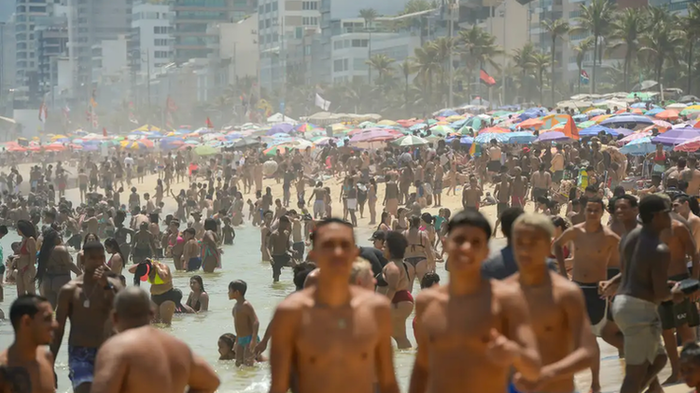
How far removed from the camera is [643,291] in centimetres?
627

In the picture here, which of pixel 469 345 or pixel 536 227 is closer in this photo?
pixel 469 345

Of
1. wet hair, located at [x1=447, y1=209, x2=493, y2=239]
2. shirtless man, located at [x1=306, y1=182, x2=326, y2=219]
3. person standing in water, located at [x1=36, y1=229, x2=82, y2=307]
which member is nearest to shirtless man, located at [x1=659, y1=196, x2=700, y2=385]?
wet hair, located at [x1=447, y1=209, x2=493, y2=239]

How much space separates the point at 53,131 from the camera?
17012 centimetres

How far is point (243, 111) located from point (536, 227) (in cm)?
10393

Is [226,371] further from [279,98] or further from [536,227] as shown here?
[279,98]

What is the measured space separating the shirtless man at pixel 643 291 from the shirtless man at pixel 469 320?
2.41 metres

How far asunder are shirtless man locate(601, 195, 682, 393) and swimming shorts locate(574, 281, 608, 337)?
1147 mm

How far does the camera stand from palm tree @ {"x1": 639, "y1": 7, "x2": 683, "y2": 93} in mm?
56594

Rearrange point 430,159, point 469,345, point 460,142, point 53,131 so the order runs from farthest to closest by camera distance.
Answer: point 53,131, point 460,142, point 430,159, point 469,345

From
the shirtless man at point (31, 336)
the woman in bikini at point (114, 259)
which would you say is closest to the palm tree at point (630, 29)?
the woman in bikini at point (114, 259)

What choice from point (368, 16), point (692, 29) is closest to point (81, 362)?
point (692, 29)

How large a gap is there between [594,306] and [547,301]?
3.39m

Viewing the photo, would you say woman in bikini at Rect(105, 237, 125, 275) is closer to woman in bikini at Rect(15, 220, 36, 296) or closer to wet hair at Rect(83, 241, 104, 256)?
wet hair at Rect(83, 241, 104, 256)

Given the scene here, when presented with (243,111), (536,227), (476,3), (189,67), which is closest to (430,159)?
(536,227)
